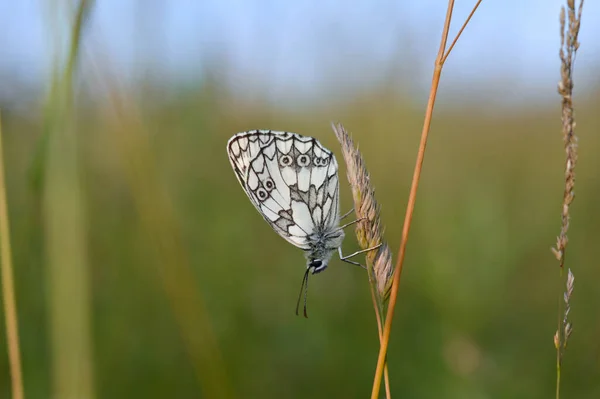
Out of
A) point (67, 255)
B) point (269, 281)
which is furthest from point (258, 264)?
point (67, 255)

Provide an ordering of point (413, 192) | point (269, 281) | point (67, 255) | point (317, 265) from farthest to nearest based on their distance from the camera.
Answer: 1. point (269, 281)
2. point (317, 265)
3. point (67, 255)
4. point (413, 192)

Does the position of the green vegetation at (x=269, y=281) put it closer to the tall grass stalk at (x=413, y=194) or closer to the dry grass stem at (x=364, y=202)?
the dry grass stem at (x=364, y=202)

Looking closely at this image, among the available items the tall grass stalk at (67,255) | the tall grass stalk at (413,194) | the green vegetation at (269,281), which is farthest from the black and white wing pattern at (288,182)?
the tall grass stalk at (413,194)

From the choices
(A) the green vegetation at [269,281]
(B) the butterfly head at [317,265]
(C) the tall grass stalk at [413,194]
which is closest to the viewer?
(C) the tall grass stalk at [413,194]

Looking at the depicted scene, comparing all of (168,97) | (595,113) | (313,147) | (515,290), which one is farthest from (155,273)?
(595,113)

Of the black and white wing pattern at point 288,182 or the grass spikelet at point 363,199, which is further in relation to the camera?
the black and white wing pattern at point 288,182

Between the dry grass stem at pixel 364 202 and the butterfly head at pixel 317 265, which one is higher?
the dry grass stem at pixel 364 202

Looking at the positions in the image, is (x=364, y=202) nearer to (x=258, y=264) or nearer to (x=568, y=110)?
(x=568, y=110)

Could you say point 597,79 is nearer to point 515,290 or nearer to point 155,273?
point 515,290
